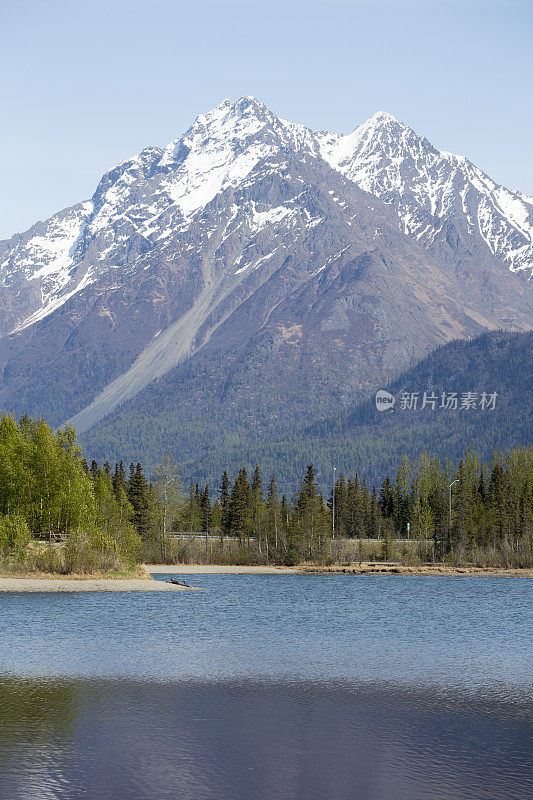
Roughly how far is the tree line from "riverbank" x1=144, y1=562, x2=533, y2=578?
15.4 ft

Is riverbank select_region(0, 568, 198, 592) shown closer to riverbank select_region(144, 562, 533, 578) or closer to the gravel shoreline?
the gravel shoreline

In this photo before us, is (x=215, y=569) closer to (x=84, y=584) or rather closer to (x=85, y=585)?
(x=84, y=584)

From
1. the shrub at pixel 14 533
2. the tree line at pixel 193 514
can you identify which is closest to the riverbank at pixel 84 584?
the tree line at pixel 193 514

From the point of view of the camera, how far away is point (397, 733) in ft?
109

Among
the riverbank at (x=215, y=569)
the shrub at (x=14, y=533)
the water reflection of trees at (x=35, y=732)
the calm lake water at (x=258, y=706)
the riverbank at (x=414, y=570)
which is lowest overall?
the riverbank at (x=414, y=570)

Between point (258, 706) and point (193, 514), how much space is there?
15331cm

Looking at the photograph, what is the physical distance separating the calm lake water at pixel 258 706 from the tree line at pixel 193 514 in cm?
3322

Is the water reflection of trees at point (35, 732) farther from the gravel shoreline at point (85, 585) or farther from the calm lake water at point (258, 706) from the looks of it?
the gravel shoreline at point (85, 585)

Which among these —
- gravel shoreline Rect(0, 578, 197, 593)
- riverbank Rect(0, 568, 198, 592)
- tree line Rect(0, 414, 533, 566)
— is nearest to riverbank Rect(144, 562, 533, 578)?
tree line Rect(0, 414, 533, 566)

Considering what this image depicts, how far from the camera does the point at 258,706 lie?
3706 centimetres

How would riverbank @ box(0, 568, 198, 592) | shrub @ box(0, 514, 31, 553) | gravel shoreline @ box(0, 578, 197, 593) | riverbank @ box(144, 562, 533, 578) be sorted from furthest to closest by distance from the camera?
1. riverbank @ box(144, 562, 533, 578)
2. shrub @ box(0, 514, 31, 553)
3. riverbank @ box(0, 568, 198, 592)
4. gravel shoreline @ box(0, 578, 197, 593)

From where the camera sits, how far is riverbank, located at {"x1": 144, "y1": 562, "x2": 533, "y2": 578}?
138550 millimetres

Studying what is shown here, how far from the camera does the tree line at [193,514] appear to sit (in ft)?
340

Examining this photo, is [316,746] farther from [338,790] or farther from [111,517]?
[111,517]
